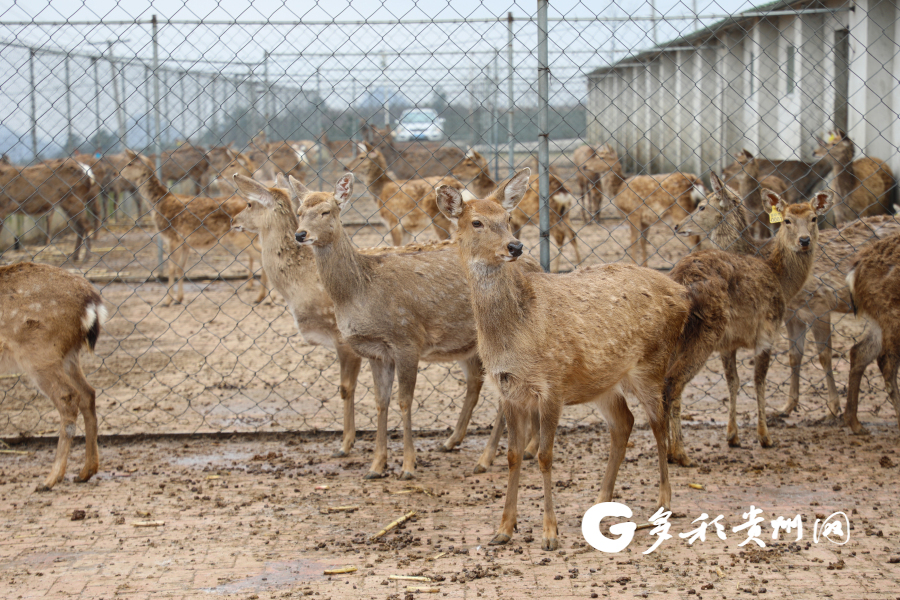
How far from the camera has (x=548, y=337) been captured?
3.83m

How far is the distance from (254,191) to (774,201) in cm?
370

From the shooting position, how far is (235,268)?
12.0 metres

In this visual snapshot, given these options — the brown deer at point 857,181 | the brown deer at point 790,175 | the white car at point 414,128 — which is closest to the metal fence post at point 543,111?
the white car at point 414,128

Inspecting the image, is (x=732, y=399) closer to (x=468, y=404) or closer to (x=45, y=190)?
(x=468, y=404)

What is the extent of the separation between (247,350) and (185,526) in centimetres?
344

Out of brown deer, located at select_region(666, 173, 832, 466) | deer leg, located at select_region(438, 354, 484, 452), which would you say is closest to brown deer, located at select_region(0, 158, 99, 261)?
deer leg, located at select_region(438, 354, 484, 452)

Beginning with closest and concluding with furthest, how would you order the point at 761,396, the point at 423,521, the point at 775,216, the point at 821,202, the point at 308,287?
the point at 423,521 → the point at 761,396 → the point at 308,287 → the point at 821,202 → the point at 775,216

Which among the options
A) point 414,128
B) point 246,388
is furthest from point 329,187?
point 246,388

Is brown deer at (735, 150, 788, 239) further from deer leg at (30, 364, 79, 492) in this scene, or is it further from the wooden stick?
deer leg at (30, 364, 79, 492)

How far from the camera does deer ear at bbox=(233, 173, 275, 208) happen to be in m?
5.50

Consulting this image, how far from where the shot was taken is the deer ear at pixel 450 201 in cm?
393

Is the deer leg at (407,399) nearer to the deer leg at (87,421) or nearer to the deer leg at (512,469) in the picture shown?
the deer leg at (512,469)

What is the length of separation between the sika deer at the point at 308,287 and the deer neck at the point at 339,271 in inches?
15.8

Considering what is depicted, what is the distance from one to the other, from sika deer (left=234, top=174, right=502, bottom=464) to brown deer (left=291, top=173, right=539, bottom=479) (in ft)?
0.95
